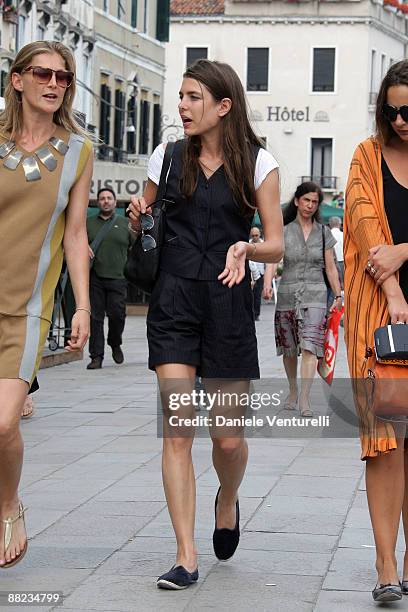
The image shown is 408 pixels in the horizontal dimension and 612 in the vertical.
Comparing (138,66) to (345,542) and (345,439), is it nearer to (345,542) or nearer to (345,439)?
(345,439)

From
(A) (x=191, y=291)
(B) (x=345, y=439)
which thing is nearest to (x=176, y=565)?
(A) (x=191, y=291)

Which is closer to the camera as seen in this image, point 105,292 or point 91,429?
point 91,429

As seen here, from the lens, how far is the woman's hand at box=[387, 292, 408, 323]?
582 cm

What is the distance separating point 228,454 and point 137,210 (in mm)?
1023

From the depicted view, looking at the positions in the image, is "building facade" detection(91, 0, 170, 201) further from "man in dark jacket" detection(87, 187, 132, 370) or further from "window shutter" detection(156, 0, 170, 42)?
"man in dark jacket" detection(87, 187, 132, 370)

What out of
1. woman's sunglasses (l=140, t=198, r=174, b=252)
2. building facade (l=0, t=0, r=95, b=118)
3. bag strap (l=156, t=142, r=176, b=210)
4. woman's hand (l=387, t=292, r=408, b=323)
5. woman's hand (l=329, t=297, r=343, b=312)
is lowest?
woman's hand (l=329, t=297, r=343, b=312)

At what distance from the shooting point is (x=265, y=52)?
68.6 m

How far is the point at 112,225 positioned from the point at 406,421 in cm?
1260

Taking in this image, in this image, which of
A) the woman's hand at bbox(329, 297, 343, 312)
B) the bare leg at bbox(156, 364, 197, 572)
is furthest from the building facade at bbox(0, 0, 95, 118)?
→ the bare leg at bbox(156, 364, 197, 572)

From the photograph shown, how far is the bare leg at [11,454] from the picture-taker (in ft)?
18.8

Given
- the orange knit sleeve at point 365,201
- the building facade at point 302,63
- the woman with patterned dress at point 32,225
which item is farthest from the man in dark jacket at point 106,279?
the building facade at point 302,63

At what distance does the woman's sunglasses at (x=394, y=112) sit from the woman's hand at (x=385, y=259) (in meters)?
0.46

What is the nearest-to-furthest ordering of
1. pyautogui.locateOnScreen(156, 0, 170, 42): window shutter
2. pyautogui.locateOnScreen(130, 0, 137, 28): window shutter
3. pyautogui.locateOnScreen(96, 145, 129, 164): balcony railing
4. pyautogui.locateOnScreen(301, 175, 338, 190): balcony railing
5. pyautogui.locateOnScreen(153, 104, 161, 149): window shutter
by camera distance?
pyautogui.locateOnScreen(96, 145, 129, 164): balcony railing
pyautogui.locateOnScreen(130, 0, 137, 28): window shutter
pyautogui.locateOnScreen(156, 0, 170, 42): window shutter
pyautogui.locateOnScreen(153, 104, 161, 149): window shutter
pyautogui.locateOnScreen(301, 175, 338, 190): balcony railing

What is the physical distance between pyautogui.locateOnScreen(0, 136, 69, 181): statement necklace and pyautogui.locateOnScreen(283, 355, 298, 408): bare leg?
6.96 metres
